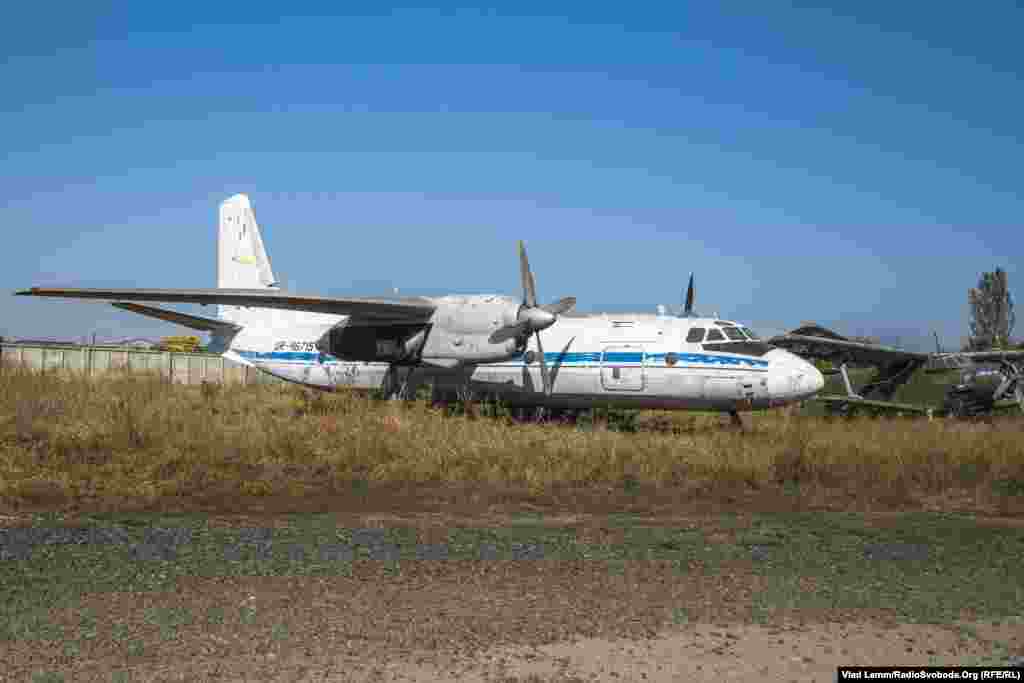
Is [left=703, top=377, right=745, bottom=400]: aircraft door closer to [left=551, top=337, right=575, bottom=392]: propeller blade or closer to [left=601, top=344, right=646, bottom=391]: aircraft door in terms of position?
[left=601, top=344, right=646, bottom=391]: aircraft door

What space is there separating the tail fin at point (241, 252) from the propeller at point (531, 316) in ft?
32.4

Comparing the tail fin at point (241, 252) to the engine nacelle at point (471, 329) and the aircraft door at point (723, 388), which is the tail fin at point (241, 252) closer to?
the engine nacelle at point (471, 329)

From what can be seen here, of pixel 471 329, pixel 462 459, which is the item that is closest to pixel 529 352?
pixel 471 329

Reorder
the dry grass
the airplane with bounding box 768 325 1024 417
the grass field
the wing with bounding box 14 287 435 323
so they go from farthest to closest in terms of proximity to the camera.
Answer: the airplane with bounding box 768 325 1024 417, the wing with bounding box 14 287 435 323, the dry grass, the grass field

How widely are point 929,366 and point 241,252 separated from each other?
1909 cm

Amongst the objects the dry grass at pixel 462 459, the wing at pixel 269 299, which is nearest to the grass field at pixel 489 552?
the dry grass at pixel 462 459

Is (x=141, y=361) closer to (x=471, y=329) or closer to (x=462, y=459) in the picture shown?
(x=471, y=329)

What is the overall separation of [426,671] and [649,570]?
283 cm

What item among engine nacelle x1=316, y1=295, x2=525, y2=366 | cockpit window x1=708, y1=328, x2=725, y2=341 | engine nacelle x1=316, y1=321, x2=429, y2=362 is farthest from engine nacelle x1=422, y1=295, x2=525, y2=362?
cockpit window x1=708, y1=328, x2=725, y2=341

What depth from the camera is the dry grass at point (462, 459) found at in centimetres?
1109

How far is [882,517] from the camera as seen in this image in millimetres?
9875

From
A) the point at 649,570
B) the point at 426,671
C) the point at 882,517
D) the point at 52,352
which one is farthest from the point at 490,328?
the point at 52,352

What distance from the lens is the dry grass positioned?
36.4ft

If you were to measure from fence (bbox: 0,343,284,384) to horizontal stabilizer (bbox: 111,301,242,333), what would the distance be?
1308cm
